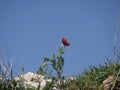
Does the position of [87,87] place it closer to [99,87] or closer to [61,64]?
[99,87]

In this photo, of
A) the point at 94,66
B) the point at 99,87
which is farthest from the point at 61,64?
the point at 94,66

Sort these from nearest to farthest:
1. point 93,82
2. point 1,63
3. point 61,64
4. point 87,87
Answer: point 1,63, point 61,64, point 87,87, point 93,82

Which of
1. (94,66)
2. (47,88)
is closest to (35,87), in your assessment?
(47,88)

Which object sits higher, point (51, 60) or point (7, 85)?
point (51, 60)

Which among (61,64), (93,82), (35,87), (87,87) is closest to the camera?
(61,64)

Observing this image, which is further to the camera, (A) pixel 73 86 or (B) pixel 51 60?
(A) pixel 73 86

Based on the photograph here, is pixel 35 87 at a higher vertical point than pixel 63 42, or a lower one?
lower

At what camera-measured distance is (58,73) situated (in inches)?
175

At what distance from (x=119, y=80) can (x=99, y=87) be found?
1.51 feet

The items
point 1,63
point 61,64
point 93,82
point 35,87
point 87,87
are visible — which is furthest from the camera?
point 93,82

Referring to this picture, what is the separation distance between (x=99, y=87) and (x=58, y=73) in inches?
36.7

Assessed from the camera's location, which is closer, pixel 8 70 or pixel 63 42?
pixel 8 70

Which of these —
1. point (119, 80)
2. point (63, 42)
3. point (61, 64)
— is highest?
point (63, 42)

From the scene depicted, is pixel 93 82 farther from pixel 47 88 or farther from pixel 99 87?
pixel 47 88
